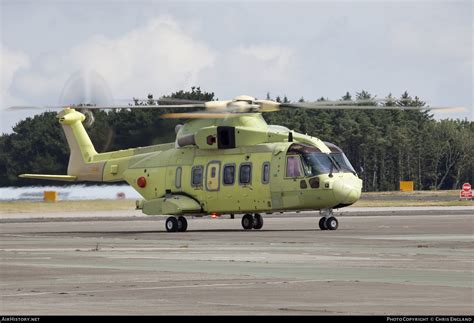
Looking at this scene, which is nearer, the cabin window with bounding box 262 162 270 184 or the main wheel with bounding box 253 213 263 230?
the cabin window with bounding box 262 162 270 184

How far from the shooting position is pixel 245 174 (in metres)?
48.4

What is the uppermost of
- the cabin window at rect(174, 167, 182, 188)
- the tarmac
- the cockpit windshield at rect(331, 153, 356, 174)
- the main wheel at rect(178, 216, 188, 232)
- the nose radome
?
the cockpit windshield at rect(331, 153, 356, 174)

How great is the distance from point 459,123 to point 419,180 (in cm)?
3191

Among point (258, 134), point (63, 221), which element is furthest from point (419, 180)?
point (258, 134)

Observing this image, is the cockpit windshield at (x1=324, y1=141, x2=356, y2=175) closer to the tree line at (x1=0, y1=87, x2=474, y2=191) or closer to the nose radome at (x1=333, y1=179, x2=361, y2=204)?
the nose radome at (x1=333, y1=179, x2=361, y2=204)

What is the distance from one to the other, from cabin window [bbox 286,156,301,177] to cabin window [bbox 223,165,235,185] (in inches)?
110

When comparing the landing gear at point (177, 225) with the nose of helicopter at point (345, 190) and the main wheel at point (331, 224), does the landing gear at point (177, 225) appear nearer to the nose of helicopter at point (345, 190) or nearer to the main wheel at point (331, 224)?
the main wheel at point (331, 224)

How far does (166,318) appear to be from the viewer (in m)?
16.2

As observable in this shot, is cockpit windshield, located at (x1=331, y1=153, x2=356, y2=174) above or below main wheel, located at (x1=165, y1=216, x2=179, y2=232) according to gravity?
above

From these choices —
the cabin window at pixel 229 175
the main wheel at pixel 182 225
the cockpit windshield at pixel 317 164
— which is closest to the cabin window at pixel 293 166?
the cockpit windshield at pixel 317 164

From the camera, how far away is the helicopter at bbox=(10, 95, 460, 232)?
46156 millimetres

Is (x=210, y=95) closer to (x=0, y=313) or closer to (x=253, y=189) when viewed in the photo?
(x=253, y=189)

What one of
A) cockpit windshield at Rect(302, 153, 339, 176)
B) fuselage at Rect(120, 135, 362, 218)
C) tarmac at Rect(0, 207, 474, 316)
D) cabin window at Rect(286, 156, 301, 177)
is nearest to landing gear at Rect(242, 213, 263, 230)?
fuselage at Rect(120, 135, 362, 218)

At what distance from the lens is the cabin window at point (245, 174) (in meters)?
48.2
